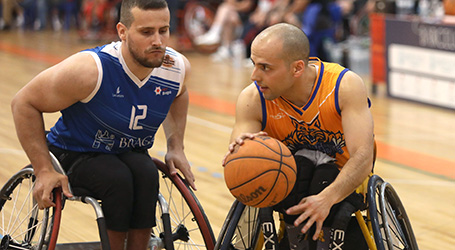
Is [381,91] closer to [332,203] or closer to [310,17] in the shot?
[310,17]

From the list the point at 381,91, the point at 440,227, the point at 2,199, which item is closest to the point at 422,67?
the point at 381,91

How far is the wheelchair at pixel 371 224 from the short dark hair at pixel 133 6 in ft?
2.61

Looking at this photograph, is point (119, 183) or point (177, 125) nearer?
point (119, 183)

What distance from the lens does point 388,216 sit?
2.65 m

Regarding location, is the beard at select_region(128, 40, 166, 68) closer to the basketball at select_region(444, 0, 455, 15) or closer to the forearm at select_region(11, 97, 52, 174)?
the forearm at select_region(11, 97, 52, 174)

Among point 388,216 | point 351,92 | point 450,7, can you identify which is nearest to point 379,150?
point 450,7

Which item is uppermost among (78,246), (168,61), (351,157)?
(168,61)

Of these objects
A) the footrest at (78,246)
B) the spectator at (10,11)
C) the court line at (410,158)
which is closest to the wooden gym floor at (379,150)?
the court line at (410,158)

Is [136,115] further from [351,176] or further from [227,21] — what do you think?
[227,21]

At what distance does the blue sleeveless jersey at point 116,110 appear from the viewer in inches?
107

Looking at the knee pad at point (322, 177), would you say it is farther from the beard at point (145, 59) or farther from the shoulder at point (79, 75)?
the shoulder at point (79, 75)

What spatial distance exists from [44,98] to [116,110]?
0.89 feet

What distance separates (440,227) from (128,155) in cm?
192

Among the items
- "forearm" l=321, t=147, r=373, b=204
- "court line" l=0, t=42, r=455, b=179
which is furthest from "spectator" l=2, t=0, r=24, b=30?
"forearm" l=321, t=147, r=373, b=204
